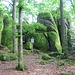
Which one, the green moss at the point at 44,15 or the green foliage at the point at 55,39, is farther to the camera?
the green moss at the point at 44,15

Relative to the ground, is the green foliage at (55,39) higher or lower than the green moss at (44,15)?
lower

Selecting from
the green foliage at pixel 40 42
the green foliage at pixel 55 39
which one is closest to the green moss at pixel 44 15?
the green foliage at pixel 55 39

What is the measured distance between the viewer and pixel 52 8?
19.4 metres

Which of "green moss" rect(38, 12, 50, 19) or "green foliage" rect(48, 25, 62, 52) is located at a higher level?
"green moss" rect(38, 12, 50, 19)

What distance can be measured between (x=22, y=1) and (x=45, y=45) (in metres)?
8.65

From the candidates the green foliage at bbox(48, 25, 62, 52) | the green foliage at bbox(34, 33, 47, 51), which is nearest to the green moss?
the green foliage at bbox(48, 25, 62, 52)

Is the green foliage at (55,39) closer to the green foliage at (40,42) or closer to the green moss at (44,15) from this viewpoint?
the green foliage at (40,42)

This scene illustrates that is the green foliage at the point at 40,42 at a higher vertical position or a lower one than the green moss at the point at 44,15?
lower

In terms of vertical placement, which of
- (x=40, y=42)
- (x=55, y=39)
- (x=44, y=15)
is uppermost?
(x=44, y=15)

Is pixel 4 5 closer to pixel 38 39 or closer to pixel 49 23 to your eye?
pixel 38 39

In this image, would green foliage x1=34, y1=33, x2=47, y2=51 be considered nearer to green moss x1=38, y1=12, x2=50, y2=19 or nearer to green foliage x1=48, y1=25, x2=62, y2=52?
green foliage x1=48, y1=25, x2=62, y2=52

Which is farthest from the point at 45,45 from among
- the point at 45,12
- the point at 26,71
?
the point at 26,71

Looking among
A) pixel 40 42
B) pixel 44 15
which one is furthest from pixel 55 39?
pixel 44 15

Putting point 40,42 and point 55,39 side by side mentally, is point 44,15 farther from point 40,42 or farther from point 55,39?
point 40,42
